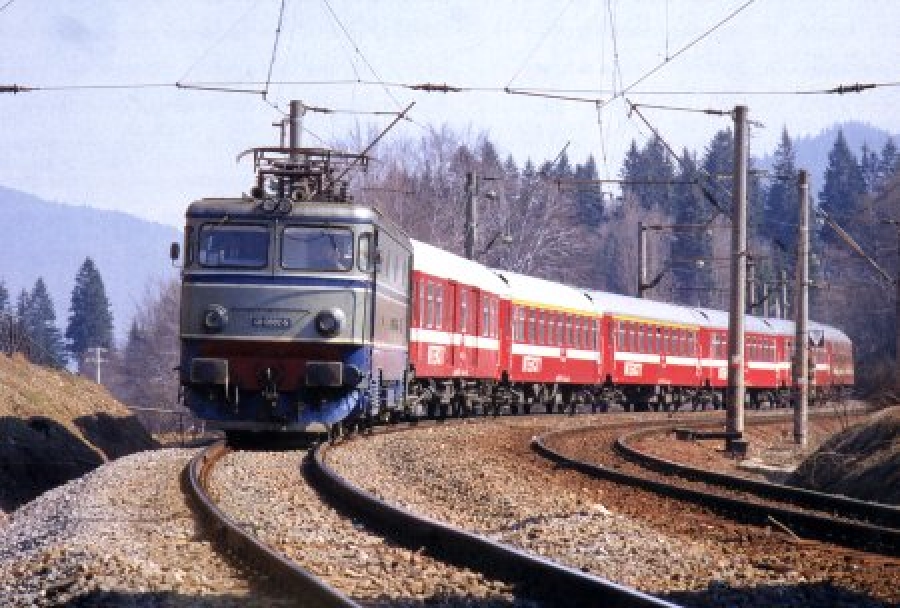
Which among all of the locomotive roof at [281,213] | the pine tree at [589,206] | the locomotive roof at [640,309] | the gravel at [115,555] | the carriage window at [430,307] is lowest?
the gravel at [115,555]

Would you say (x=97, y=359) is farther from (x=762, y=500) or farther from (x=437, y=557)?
(x=437, y=557)

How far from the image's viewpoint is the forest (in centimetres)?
7119

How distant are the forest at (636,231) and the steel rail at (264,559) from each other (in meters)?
17.6

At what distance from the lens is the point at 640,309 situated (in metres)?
47.8

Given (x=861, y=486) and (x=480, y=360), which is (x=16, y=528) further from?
(x=480, y=360)

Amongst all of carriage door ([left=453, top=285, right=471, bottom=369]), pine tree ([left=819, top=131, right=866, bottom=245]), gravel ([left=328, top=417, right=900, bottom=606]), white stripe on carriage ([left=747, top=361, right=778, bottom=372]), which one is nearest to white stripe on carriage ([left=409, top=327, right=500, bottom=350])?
carriage door ([left=453, top=285, right=471, bottom=369])

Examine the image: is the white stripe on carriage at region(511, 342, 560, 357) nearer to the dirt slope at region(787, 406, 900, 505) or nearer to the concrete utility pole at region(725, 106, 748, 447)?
the concrete utility pole at region(725, 106, 748, 447)

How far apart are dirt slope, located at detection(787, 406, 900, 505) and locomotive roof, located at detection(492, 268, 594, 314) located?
590 inches

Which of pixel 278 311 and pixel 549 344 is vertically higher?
pixel 549 344

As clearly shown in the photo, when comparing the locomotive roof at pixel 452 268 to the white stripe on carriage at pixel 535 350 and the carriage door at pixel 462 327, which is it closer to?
the carriage door at pixel 462 327

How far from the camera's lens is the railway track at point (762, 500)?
12758mm

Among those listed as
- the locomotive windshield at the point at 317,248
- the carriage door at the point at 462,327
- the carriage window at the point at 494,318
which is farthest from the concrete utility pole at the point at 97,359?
the locomotive windshield at the point at 317,248

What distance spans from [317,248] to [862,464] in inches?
300

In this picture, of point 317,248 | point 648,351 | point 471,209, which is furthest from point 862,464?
point 648,351
